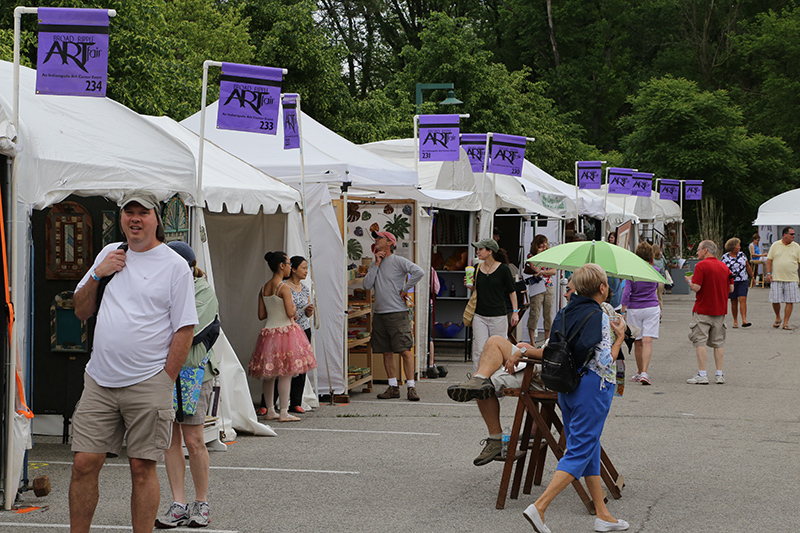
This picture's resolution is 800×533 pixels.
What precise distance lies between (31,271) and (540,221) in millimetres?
12133

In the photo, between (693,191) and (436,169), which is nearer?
(436,169)

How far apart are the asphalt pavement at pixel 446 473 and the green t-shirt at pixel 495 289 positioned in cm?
105

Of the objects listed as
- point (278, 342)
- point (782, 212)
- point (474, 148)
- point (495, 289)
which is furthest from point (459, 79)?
point (278, 342)

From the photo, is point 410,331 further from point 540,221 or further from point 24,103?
point 540,221

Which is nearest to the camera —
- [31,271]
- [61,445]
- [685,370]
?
[31,271]

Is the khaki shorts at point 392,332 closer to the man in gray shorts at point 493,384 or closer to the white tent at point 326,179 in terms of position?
the white tent at point 326,179

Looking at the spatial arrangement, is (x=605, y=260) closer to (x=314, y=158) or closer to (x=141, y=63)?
(x=314, y=158)

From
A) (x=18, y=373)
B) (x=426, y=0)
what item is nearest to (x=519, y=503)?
(x=18, y=373)

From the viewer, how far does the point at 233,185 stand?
8695 mm

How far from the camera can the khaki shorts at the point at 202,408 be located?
580 cm

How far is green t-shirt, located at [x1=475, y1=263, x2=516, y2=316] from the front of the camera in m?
10.5

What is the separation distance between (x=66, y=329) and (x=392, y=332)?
4009mm

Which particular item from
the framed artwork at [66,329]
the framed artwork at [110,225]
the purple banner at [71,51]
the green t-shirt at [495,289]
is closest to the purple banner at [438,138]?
the green t-shirt at [495,289]

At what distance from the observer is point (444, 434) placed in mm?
8758
